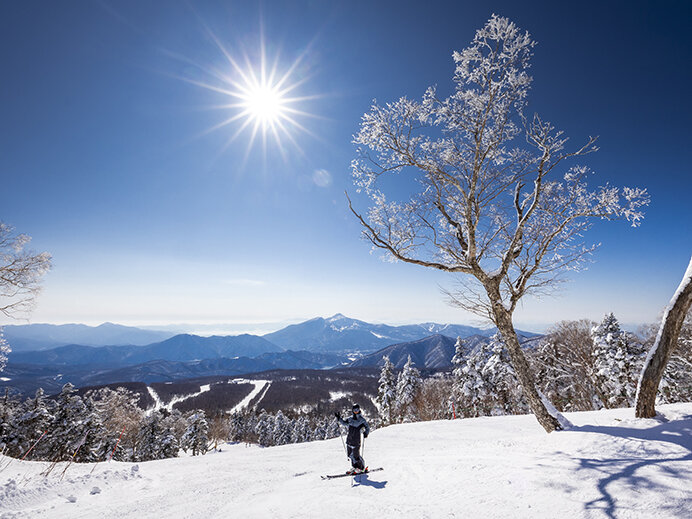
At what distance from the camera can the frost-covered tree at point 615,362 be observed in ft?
67.6

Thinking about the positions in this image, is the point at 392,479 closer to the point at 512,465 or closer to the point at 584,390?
the point at 512,465

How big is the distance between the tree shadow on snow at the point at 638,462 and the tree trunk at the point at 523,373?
88 centimetres

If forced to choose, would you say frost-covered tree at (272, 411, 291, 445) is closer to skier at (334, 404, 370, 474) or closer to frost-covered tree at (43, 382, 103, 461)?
frost-covered tree at (43, 382, 103, 461)

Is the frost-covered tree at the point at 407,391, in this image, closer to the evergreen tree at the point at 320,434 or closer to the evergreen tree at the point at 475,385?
the evergreen tree at the point at 475,385

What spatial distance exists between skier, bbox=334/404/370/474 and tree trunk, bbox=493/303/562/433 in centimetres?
429

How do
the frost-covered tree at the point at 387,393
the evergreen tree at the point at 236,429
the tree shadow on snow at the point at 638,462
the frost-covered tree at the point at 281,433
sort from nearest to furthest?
1. the tree shadow on snow at the point at 638,462
2. the frost-covered tree at the point at 387,393
3. the frost-covered tree at the point at 281,433
4. the evergreen tree at the point at 236,429

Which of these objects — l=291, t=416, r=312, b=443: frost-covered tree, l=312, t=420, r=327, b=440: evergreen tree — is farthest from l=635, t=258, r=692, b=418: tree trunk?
l=312, t=420, r=327, b=440: evergreen tree

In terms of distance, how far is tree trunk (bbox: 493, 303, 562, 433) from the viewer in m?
6.89

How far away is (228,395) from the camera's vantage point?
172 meters

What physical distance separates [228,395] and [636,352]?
636 feet

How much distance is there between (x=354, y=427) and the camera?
7.77m

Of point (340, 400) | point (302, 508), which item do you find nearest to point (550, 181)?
point (302, 508)

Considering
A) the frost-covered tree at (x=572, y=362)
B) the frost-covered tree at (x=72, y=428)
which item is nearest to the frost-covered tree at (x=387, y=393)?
the frost-covered tree at (x=572, y=362)

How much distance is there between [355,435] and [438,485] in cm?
312
